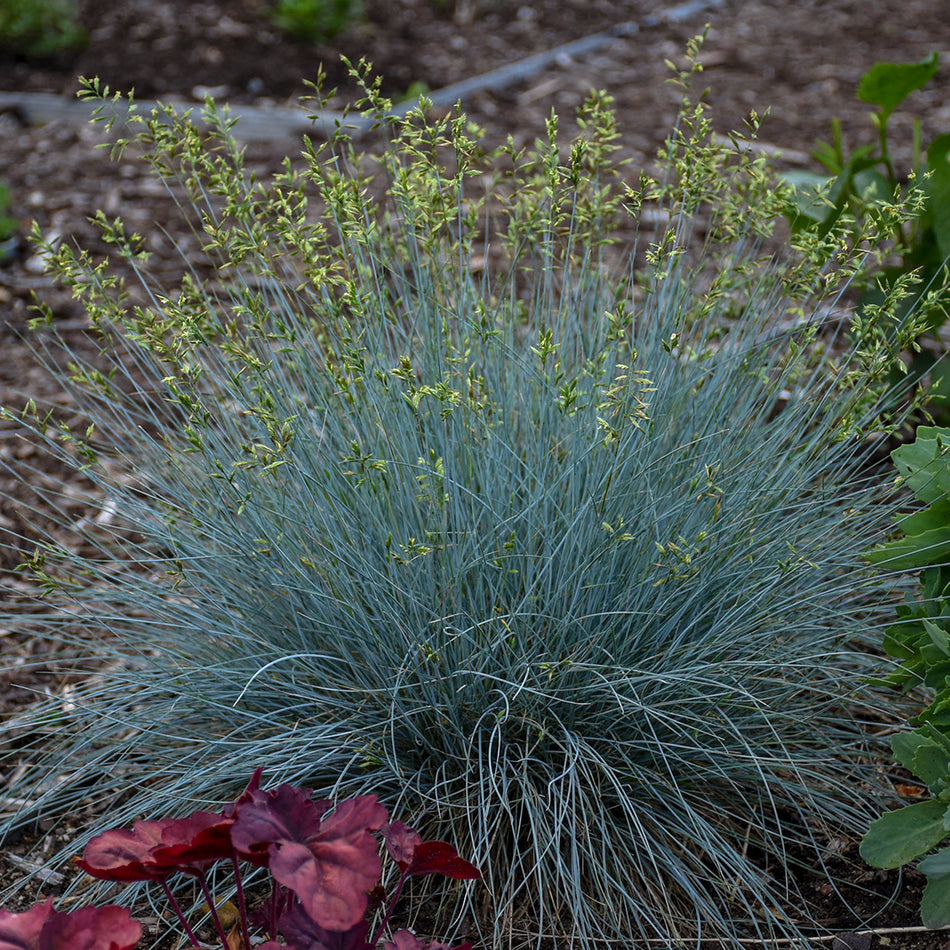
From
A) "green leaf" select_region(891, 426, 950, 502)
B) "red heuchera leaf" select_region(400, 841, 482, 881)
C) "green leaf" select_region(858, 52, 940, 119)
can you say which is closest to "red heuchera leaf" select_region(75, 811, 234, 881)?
"red heuchera leaf" select_region(400, 841, 482, 881)

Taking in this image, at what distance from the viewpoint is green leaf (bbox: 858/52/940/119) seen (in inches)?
93.4

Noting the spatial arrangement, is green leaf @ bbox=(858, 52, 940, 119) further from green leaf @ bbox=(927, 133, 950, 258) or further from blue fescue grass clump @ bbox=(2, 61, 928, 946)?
blue fescue grass clump @ bbox=(2, 61, 928, 946)

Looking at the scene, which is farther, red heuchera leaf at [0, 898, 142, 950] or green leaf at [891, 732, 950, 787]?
green leaf at [891, 732, 950, 787]

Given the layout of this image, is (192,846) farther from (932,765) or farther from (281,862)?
(932,765)

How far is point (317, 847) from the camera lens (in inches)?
48.4

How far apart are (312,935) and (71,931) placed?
0.30m

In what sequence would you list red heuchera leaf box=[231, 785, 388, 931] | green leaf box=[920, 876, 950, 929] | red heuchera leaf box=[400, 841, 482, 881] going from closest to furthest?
1. red heuchera leaf box=[231, 785, 388, 931]
2. red heuchera leaf box=[400, 841, 482, 881]
3. green leaf box=[920, 876, 950, 929]

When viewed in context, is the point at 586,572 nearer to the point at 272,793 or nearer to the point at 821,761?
the point at 821,761

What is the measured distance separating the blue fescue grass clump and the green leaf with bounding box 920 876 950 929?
0.22 meters

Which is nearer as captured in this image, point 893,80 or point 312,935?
point 312,935

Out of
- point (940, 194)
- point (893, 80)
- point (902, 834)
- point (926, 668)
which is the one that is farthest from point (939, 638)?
point (893, 80)

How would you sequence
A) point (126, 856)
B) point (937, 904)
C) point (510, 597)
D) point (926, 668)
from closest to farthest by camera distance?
point (126, 856)
point (937, 904)
point (926, 668)
point (510, 597)

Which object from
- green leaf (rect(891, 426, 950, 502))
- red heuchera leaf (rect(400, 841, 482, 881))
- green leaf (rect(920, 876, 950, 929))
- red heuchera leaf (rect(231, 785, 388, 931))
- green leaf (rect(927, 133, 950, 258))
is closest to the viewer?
red heuchera leaf (rect(231, 785, 388, 931))

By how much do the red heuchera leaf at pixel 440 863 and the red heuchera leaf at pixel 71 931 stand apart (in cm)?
37
